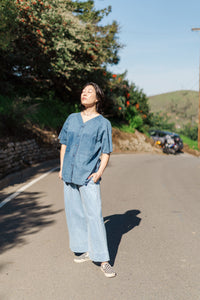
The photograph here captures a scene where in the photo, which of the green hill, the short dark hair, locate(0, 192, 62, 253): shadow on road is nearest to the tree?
locate(0, 192, 62, 253): shadow on road

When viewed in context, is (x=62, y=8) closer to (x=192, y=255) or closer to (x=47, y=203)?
(x=47, y=203)

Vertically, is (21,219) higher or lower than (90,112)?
lower

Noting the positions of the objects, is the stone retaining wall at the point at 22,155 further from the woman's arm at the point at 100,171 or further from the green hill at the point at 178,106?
the green hill at the point at 178,106

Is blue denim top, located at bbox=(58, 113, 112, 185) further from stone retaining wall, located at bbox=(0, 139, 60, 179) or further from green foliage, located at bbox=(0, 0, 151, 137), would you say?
green foliage, located at bbox=(0, 0, 151, 137)

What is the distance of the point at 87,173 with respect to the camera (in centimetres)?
→ 380

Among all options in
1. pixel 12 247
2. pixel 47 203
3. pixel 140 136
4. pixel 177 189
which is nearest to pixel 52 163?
pixel 177 189

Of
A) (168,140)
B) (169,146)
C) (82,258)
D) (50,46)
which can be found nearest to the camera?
(82,258)

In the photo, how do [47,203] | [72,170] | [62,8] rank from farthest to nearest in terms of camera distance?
[62,8]
[47,203]
[72,170]

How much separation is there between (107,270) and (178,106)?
127712mm

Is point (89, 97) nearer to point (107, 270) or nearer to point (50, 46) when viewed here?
point (107, 270)

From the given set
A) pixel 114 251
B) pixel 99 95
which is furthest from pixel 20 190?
pixel 99 95

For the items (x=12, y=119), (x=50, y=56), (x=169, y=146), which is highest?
(x=50, y=56)

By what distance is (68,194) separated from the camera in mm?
3998

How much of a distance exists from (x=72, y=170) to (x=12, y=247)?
1539mm
